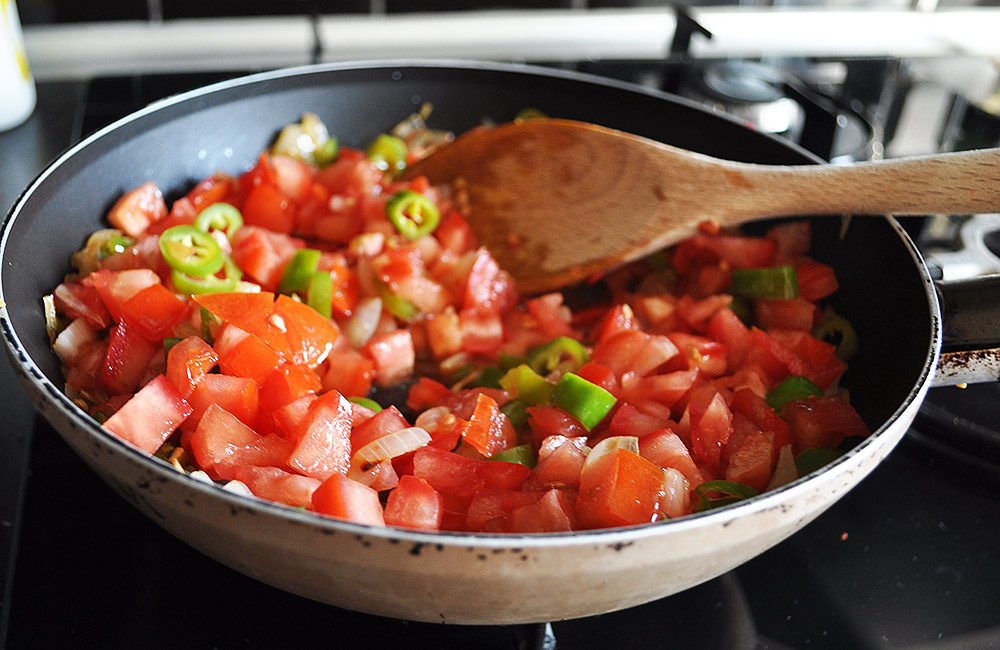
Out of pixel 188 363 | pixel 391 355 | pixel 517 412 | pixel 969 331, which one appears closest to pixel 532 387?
pixel 517 412

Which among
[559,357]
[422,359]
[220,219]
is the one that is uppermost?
[220,219]

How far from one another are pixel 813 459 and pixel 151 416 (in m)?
0.84

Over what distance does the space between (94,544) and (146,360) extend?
256 mm

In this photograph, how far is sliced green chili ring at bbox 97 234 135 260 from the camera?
1.25 meters

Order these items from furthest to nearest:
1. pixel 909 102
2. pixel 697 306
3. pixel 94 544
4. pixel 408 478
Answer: pixel 909 102 < pixel 697 306 < pixel 94 544 < pixel 408 478

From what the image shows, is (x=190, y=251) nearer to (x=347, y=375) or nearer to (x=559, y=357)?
(x=347, y=375)

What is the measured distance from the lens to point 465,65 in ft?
5.38

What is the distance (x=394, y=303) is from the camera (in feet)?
4.64

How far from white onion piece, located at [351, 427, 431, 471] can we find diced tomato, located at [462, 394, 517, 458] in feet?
0.27

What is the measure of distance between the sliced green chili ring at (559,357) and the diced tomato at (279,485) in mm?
459

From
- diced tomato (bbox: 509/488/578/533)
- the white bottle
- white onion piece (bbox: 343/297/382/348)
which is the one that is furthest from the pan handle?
the white bottle

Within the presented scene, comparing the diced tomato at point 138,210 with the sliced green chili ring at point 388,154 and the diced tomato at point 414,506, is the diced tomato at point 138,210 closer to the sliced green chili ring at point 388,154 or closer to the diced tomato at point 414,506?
the sliced green chili ring at point 388,154

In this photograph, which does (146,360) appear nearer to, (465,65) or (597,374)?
(597,374)

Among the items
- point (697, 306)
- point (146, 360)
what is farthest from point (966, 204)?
point (146, 360)
